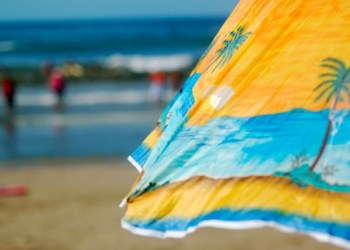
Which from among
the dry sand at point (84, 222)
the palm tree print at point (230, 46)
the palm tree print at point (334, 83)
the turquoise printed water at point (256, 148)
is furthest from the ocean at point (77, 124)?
the palm tree print at point (334, 83)

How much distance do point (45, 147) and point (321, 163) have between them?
1239 cm

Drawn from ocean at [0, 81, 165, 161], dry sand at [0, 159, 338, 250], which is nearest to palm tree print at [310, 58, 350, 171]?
dry sand at [0, 159, 338, 250]

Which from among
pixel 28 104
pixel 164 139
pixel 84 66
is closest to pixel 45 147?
pixel 28 104

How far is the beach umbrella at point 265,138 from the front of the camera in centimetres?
245

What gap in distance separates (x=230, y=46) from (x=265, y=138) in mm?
474

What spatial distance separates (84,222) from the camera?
807 centimetres

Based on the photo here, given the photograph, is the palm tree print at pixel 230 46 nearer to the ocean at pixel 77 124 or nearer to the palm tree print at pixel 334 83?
the palm tree print at pixel 334 83

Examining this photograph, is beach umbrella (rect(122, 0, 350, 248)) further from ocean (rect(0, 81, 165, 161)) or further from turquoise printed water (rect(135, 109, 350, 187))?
ocean (rect(0, 81, 165, 161))

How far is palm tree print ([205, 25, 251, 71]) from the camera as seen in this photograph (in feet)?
8.96

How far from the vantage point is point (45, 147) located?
Answer: 565 inches

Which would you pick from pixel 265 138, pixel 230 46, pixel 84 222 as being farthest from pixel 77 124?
pixel 265 138

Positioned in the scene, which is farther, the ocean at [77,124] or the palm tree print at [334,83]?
the ocean at [77,124]

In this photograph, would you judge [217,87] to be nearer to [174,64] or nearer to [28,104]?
[28,104]

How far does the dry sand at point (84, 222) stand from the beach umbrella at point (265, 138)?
443 cm
